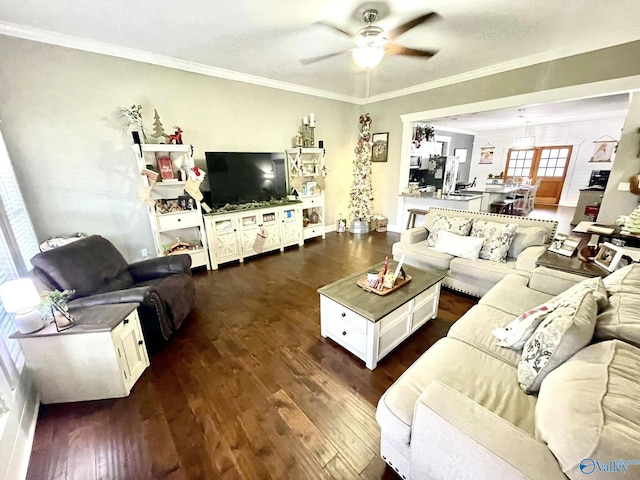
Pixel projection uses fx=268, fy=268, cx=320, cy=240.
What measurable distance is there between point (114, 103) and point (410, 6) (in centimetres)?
330

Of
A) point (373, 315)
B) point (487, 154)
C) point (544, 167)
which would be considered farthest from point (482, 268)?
point (487, 154)

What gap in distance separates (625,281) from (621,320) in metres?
0.47

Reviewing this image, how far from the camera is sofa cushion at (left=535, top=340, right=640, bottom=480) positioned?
689mm

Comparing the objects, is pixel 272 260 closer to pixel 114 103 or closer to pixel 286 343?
pixel 286 343

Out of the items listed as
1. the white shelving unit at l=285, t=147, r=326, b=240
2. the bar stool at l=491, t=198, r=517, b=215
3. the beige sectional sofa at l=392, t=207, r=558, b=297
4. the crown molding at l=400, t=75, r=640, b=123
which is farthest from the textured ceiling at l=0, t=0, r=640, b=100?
the bar stool at l=491, t=198, r=517, b=215

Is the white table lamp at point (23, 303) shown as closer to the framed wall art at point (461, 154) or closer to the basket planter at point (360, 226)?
the basket planter at point (360, 226)

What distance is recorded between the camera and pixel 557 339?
1.12 meters

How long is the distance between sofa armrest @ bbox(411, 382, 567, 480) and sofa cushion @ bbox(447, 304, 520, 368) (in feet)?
2.04

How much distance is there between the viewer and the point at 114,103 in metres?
3.12

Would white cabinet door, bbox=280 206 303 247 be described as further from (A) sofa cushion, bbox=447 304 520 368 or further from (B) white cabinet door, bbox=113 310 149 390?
(A) sofa cushion, bbox=447 304 520 368

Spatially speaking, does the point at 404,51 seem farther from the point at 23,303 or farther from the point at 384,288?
the point at 23,303

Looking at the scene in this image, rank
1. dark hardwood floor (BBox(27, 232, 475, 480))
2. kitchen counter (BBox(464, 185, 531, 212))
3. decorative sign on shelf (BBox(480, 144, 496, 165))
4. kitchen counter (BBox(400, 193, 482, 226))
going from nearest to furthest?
1. dark hardwood floor (BBox(27, 232, 475, 480))
2. kitchen counter (BBox(400, 193, 482, 226))
3. kitchen counter (BBox(464, 185, 531, 212))
4. decorative sign on shelf (BBox(480, 144, 496, 165))

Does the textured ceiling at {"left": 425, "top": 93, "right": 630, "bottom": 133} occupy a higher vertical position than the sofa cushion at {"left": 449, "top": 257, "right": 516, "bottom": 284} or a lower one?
higher

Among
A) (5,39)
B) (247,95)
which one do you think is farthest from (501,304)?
(5,39)
